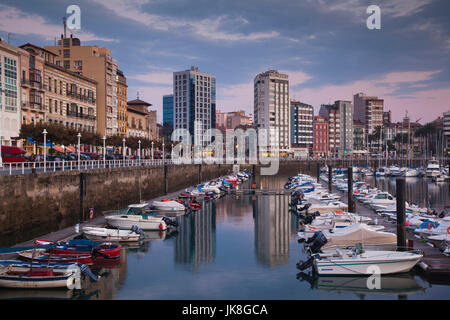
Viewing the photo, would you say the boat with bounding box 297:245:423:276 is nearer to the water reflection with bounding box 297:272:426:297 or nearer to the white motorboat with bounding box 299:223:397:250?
the water reflection with bounding box 297:272:426:297

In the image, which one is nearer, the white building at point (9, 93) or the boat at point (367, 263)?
the boat at point (367, 263)

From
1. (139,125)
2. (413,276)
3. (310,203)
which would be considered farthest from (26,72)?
(139,125)

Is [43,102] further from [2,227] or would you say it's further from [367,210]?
[367,210]

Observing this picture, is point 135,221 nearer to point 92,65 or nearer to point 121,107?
point 92,65

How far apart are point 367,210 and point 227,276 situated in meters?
27.8

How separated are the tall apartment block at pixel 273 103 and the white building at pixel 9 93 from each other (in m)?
142

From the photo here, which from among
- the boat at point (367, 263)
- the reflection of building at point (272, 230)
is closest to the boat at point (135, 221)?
the reflection of building at point (272, 230)

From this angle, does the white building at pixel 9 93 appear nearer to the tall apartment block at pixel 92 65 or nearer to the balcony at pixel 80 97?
the balcony at pixel 80 97

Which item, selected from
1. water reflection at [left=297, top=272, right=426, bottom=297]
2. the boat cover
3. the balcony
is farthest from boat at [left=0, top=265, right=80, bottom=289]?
the balcony

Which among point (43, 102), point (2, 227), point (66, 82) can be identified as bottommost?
point (2, 227)

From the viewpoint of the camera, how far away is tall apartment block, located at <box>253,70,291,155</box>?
19438cm

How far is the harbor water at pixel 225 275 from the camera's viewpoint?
2411cm

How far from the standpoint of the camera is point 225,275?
91.8ft

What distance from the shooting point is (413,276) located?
26125 mm
